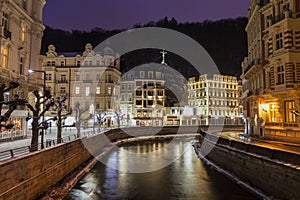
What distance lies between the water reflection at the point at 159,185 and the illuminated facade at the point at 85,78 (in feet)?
115

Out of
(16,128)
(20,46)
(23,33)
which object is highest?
(23,33)

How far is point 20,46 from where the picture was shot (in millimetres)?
29203

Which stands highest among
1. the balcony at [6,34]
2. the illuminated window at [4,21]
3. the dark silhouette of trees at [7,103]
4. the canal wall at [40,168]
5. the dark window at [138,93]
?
the illuminated window at [4,21]

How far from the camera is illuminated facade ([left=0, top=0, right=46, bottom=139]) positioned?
25517 mm

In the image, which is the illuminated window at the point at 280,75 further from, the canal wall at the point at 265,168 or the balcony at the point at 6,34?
the balcony at the point at 6,34

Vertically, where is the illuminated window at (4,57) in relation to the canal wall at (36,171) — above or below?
above

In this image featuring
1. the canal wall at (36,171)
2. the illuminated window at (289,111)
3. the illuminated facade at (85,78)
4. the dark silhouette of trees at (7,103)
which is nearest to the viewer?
the canal wall at (36,171)

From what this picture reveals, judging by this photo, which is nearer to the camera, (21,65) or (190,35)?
(21,65)

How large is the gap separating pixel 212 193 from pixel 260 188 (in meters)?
2.96

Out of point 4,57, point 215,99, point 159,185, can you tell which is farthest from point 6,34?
point 215,99

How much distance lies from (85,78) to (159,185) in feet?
147

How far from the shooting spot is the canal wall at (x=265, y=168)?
13133 mm

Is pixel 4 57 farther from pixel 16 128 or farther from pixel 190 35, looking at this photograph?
pixel 190 35

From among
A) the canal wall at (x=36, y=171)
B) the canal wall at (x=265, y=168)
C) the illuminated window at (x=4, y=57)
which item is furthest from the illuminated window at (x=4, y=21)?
the canal wall at (x=265, y=168)
